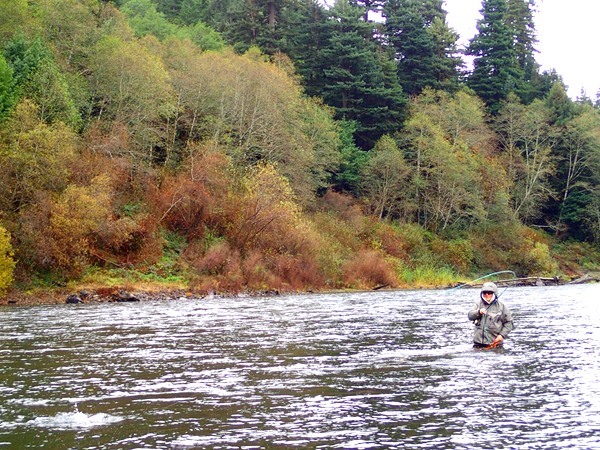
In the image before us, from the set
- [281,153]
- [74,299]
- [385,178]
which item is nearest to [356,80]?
[385,178]

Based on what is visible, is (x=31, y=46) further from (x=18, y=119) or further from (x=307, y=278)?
(x=307, y=278)

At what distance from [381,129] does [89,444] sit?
7533 cm

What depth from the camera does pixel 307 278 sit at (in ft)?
172

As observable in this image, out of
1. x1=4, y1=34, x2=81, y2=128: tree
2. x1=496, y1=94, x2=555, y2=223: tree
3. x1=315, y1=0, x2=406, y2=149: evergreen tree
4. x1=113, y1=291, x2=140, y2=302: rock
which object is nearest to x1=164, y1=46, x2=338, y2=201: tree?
x1=4, y1=34, x2=81, y2=128: tree

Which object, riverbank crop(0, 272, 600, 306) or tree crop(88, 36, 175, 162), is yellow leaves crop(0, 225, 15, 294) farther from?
tree crop(88, 36, 175, 162)

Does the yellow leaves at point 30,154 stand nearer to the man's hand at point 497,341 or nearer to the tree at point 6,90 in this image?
the tree at point 6,90

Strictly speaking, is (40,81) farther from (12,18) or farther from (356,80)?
(356,80)

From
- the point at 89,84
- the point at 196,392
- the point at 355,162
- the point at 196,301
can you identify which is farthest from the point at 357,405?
the point at 355,162

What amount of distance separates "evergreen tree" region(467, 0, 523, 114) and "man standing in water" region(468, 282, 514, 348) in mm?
79497

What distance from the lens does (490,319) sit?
64.7 ft

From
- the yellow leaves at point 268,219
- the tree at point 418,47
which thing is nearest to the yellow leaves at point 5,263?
the yellow leaves at point 268,219

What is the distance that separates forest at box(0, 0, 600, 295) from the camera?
44.3 meters

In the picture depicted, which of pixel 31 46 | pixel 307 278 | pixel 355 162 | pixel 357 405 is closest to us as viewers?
pixel 357 405

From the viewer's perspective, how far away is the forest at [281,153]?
44.3 metres
